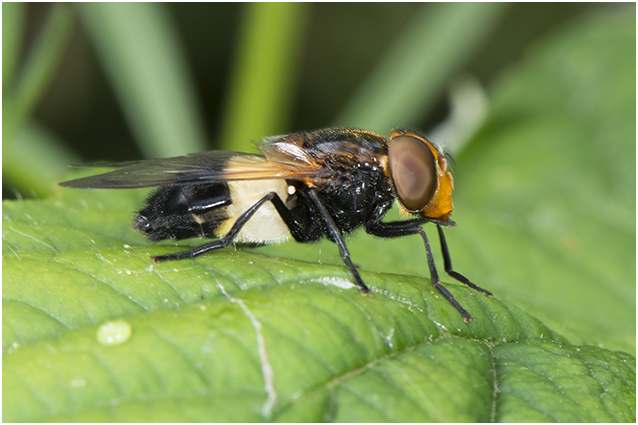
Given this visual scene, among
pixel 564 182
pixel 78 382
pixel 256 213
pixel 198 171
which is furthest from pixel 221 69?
pixel 78 382

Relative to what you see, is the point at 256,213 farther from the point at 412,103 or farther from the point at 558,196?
the point at 412,103

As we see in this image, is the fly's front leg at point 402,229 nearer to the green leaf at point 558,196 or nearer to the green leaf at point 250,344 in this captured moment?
the green leaf at point 250,344

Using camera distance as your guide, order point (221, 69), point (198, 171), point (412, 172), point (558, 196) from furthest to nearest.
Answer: point (221, 69) → point (558, 196) → point (412, 172) → point (198, 171)

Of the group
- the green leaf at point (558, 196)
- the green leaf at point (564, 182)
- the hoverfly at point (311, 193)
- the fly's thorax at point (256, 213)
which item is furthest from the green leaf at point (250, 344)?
the green leaf at point (564, 182)

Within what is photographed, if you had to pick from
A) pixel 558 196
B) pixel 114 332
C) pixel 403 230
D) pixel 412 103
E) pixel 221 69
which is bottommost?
pixel 558 196

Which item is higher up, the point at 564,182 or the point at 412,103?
the point at 412,103

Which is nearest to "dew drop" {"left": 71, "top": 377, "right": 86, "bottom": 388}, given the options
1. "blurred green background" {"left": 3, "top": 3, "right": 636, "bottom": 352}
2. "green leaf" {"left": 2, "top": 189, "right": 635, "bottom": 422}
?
"green leaf" {"left": 2, "top": 189, "right": 635, "bottom": 422}

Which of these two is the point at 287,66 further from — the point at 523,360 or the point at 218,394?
the point at 218,394
